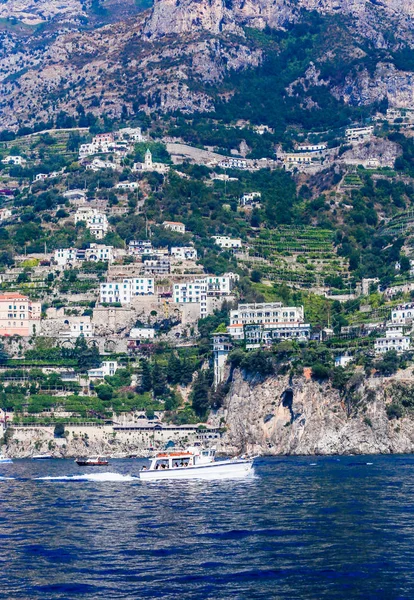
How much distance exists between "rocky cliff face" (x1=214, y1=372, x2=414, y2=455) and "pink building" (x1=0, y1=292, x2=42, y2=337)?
25.4m

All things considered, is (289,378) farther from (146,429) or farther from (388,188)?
(388,188)

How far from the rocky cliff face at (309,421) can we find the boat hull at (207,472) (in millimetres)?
29241

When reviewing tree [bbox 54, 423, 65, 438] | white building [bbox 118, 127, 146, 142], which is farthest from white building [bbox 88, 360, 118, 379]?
white building [bbox 118, 127, 146, 142]

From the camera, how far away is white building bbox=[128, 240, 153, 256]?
150000mm

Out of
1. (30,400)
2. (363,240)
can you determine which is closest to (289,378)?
(30,400)

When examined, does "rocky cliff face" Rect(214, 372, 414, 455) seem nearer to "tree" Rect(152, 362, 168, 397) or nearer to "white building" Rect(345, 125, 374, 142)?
"tree" Rect(152, 362, 168, 397)

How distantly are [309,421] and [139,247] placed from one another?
42601 millimetres

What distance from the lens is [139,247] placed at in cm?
15112

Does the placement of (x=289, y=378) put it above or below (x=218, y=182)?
below

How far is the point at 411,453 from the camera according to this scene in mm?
111938

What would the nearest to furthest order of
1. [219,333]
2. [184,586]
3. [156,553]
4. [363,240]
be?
[184,586] < [156,553] < [219,333] < [363,240]

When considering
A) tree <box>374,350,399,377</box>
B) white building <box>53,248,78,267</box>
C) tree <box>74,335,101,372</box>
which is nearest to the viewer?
tree <box>374,350,399,377</box>

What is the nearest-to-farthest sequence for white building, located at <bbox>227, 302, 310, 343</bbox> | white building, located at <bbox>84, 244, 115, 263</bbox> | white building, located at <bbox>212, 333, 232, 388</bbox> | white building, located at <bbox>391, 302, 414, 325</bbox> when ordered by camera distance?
white building, located at <bbox>212, 333, 232, 388</bbox>
white building, located at <bbox>391, 302, 414, 325</bbox>
white building, located at <bbox>227, 302, 310, 343</bbox>
white building, located at <bbox>84, 244, 115, 263</bbox>

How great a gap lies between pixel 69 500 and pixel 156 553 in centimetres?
1993
